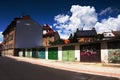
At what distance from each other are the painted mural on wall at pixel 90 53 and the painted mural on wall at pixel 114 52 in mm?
2385

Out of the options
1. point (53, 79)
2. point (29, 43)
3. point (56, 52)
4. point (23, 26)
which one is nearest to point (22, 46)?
point (29, 43)

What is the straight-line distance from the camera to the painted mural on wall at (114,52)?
27845 mm

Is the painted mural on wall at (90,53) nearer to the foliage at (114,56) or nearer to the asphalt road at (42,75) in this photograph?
the foliage at (114,56)

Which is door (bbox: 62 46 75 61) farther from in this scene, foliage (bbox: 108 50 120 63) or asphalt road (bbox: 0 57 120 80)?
asphalt road (bbox: 0 57 120 80)

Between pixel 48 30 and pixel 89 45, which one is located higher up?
pixel 48 30

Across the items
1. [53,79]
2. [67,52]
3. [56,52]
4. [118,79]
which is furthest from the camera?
[56,52]

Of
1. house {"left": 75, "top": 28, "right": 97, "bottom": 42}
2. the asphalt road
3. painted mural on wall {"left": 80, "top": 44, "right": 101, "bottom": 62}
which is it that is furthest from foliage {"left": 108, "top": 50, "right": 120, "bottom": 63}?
house {"left": 75, "top": 28, "right": 97, "bottom": 42}

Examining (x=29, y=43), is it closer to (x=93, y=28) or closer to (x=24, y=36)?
(x=24, y=36)

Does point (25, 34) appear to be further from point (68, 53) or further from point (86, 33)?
point (68, 53)

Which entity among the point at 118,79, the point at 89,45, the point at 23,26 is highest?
the point at 23,26

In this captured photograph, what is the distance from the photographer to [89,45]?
32.7 m

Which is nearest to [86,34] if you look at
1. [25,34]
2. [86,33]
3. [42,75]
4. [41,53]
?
[86,33]

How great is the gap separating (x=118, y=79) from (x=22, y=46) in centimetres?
5867

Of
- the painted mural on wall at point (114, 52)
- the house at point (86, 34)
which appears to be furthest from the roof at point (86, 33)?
the painted mural on wall at point (114, 52)
